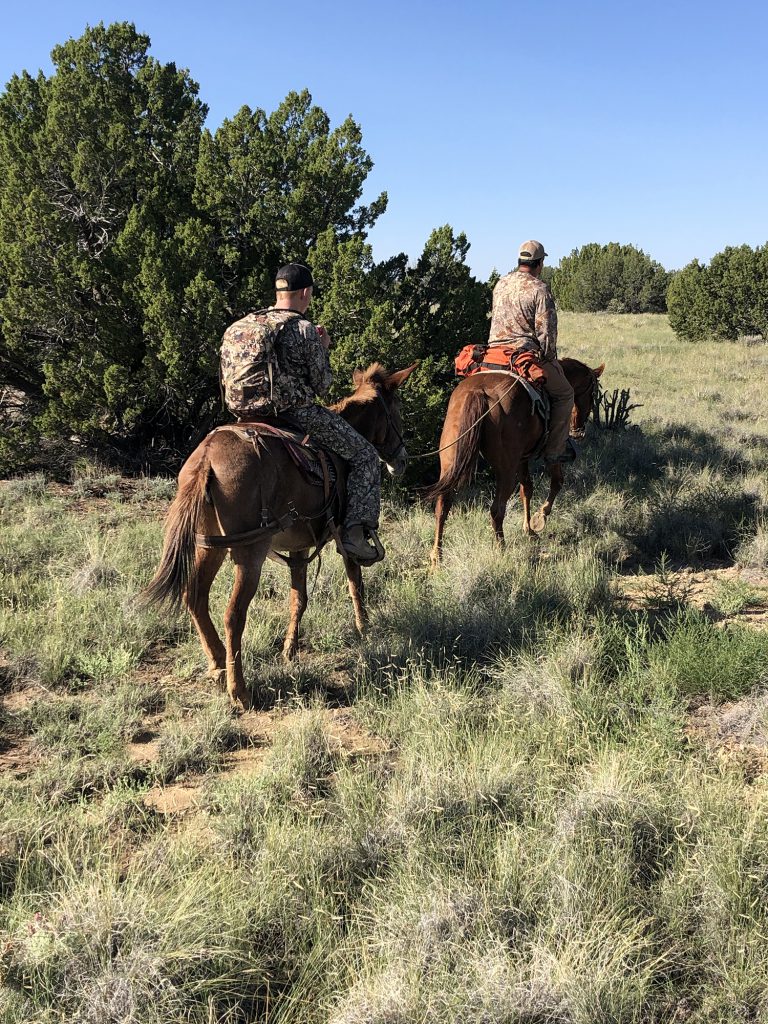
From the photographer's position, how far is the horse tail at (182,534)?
3748mm

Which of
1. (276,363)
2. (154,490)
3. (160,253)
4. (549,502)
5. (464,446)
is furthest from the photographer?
(154,490)

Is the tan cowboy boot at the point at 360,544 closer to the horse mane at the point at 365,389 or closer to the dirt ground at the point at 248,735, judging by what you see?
the horse mane at the point at 365,389

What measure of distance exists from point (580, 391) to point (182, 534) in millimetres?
5688

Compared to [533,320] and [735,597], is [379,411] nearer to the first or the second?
[533,320]

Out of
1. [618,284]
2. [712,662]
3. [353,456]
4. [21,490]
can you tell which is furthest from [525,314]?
[618,284]

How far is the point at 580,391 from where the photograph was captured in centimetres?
809

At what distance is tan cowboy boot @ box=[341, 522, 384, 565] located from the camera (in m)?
4.71

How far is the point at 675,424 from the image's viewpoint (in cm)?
1198

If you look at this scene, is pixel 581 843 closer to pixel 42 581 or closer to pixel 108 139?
pixel 42 581

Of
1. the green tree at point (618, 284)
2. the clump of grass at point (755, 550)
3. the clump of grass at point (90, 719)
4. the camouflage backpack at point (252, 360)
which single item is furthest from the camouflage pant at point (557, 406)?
the green tree at point (618, 284)

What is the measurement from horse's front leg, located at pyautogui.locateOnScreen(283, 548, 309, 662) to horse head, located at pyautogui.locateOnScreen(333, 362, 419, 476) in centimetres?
98

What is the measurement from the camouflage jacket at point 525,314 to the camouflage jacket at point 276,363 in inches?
118

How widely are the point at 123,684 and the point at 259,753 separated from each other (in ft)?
3.56

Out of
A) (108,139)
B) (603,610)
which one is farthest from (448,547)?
(108,139)
